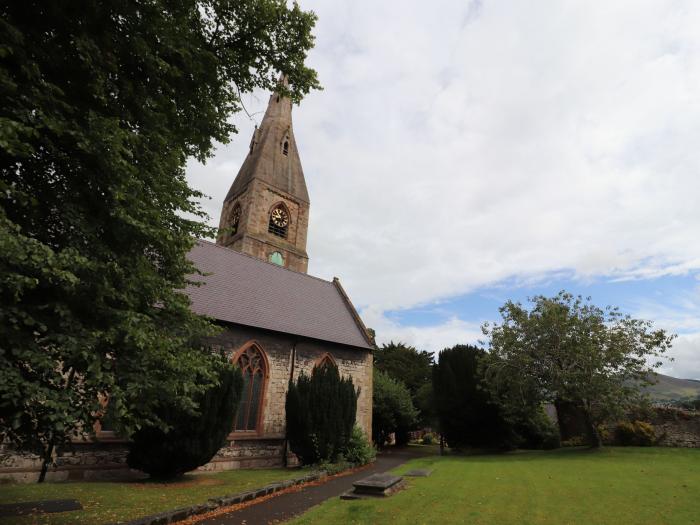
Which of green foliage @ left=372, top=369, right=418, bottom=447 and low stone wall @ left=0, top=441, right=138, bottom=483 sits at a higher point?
green foliage @ left=372, top=369, right=418, bottom=447

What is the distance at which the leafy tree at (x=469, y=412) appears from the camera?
22.4 m

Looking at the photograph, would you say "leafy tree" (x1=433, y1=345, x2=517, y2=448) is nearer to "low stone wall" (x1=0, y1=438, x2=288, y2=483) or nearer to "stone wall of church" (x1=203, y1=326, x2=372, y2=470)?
"stone wall of church" (x1=203, y1=326, x2=372, y2=470)

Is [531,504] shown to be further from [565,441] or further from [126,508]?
[565,441]

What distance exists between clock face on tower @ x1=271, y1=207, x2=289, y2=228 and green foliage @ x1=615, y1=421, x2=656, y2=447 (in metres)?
28.1

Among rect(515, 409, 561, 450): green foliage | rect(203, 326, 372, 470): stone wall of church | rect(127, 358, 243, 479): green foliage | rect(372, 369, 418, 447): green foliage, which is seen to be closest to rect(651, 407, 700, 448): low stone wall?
rect(515, 409, 561, 450): green foliage

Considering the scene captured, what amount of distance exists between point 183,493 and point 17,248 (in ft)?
26.9

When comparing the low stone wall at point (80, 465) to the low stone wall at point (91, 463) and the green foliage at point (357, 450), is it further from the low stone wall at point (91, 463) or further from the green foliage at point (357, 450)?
the green foliage at point (357, 450)

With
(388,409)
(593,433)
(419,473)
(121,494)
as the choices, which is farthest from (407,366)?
(121,494)

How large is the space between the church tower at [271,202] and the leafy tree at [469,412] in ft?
55.5

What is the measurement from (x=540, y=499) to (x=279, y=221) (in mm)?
30765

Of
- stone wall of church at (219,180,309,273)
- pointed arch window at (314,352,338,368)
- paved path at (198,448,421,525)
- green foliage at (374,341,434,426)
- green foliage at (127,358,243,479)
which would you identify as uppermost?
stone wall of church at (219,180,309,273)

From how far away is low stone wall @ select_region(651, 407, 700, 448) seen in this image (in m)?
20.8

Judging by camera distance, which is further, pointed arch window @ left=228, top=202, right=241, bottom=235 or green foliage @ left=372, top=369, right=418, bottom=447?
pointed arch window @ left=228, top=202, right=241, bottom=235

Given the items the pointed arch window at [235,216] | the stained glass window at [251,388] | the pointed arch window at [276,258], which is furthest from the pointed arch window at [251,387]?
the pointed arch window at [235,216]
